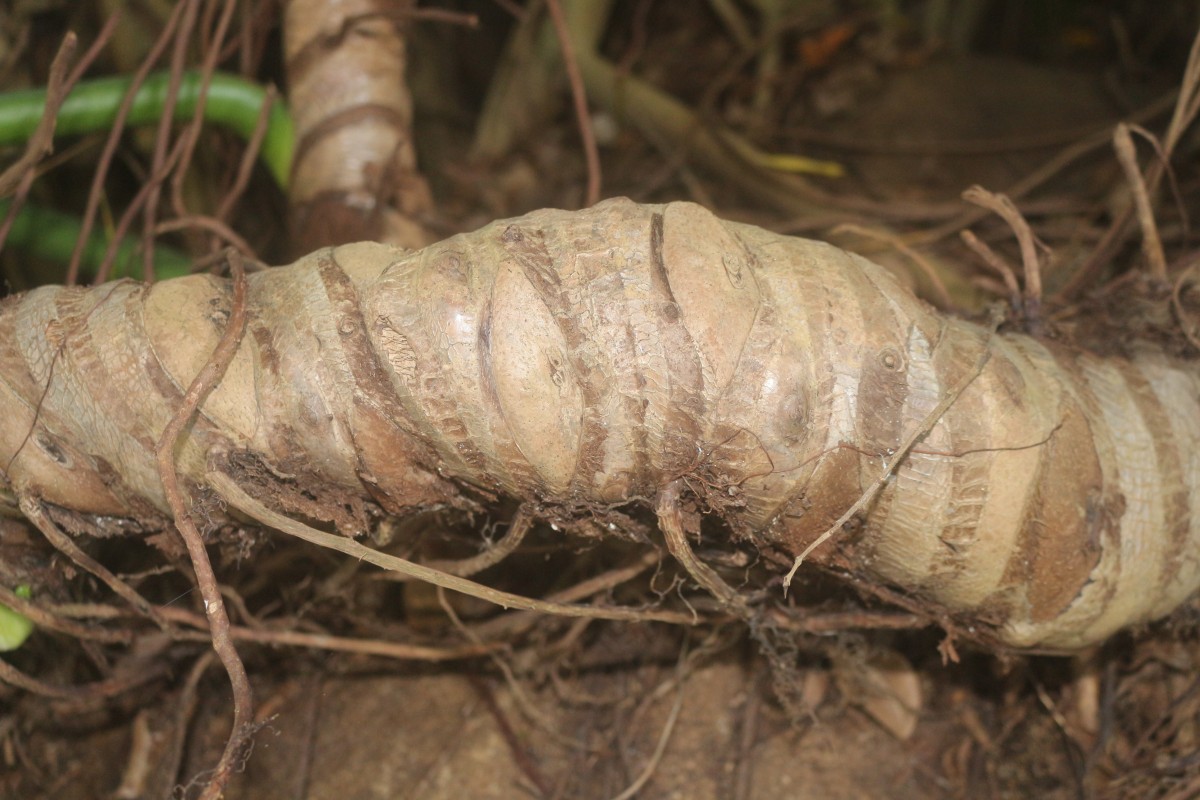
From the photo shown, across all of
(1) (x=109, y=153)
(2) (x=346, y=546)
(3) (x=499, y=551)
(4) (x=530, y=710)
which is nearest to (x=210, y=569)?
(2) (x=346, y=546)

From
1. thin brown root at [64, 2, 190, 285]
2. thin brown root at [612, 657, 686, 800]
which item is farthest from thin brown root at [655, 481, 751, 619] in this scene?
thin brown root at [64, 2, 190, 285]

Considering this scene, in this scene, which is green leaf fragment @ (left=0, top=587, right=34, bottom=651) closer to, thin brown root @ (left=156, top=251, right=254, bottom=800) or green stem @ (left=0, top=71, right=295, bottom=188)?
thin brown root @ (left=156, top=251, right=254, bottom=800)

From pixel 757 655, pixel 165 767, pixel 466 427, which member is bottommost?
pixel 165 767

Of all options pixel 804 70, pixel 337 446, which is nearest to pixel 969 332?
pixel 337 446

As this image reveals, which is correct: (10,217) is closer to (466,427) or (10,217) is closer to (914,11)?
(466,427)

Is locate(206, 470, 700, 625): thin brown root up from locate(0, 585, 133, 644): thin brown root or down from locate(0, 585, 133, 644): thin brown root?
up

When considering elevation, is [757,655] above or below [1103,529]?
below

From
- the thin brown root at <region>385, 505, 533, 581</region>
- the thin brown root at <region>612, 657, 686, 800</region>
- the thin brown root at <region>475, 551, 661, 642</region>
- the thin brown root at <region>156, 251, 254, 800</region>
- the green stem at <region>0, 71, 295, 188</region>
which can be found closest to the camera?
the thin brown root at <region>156, 251, 254, 800</region>
